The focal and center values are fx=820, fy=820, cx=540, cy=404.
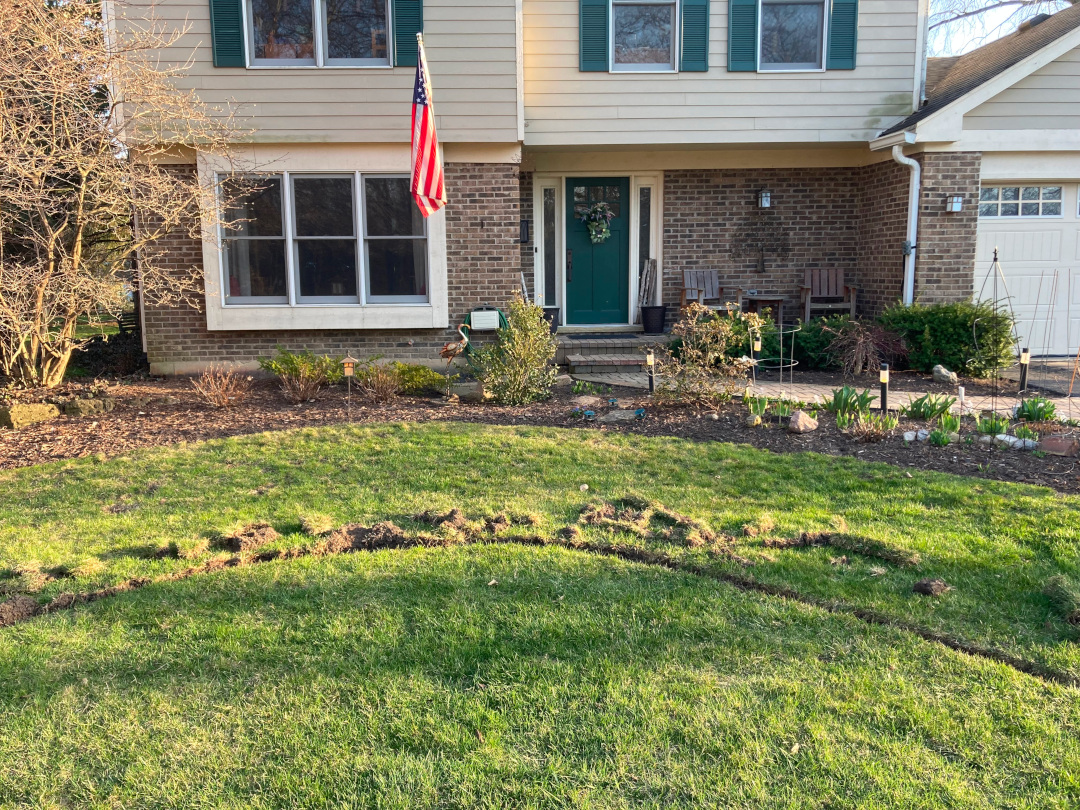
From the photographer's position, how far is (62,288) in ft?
26.1

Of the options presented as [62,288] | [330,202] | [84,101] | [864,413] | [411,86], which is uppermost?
[411,86]

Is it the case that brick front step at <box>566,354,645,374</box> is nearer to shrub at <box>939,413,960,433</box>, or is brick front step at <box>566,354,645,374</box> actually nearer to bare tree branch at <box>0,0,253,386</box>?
shrub at <box>939,413,960,433</box>

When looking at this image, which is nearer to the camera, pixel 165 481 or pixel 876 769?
pixel 876 769

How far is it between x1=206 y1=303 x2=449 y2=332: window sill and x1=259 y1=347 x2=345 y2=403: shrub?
1184mm

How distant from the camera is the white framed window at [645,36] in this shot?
1066 cm

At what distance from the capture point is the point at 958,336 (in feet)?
31.7

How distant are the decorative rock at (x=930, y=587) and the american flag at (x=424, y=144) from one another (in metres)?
5.83

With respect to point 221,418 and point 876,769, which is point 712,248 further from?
point 876,769

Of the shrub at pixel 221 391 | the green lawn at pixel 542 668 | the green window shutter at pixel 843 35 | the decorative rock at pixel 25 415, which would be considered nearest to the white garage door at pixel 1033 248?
the green window shutter at pixel 843 35

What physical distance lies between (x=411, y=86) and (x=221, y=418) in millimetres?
4664

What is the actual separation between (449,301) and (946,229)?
6342mm

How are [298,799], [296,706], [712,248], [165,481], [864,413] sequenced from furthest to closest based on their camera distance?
1. [712,248]
2. [864,413]
3. [165,481]
4. [296,706]
5. [298,799]

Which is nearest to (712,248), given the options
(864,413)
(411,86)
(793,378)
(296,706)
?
(793,378)

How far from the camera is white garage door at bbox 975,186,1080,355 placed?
10547mm
